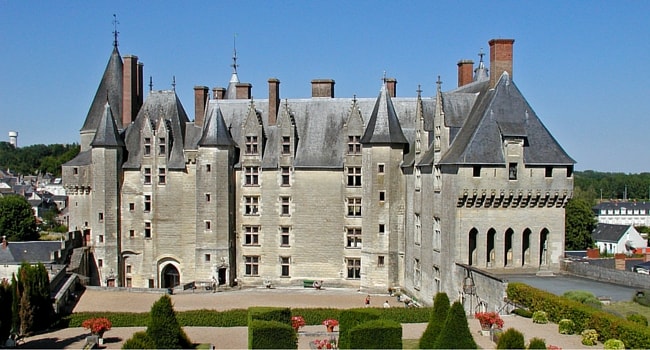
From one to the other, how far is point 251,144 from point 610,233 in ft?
194

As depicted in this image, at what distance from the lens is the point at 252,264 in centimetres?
4091

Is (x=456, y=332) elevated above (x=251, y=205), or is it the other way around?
(x=251, y=205)

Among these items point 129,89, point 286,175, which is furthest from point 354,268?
point 129,89

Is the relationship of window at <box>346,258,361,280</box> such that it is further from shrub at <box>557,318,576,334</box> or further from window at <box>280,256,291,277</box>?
shrub at <box>557,318,576,334</box>

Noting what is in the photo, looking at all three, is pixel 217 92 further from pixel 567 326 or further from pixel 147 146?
pixel 567 326

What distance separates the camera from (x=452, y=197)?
96.8 feet

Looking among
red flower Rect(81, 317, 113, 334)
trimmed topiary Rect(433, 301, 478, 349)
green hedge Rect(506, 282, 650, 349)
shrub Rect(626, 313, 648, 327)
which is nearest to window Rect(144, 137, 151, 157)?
red flower Rect(81, 317, 113, 334)

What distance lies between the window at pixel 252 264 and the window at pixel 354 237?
580cm

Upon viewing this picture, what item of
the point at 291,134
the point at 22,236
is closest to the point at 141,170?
the point at 291,134

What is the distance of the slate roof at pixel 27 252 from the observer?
154 feet

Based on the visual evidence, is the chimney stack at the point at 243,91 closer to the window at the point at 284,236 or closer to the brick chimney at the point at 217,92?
the brick chimney at the point at 217,92

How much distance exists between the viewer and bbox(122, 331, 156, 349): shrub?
1991 cm

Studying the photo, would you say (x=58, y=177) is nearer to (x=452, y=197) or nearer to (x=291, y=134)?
(x=291, y=134)

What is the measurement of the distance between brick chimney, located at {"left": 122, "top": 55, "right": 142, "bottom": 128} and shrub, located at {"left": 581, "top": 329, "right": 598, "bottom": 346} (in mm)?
31039
